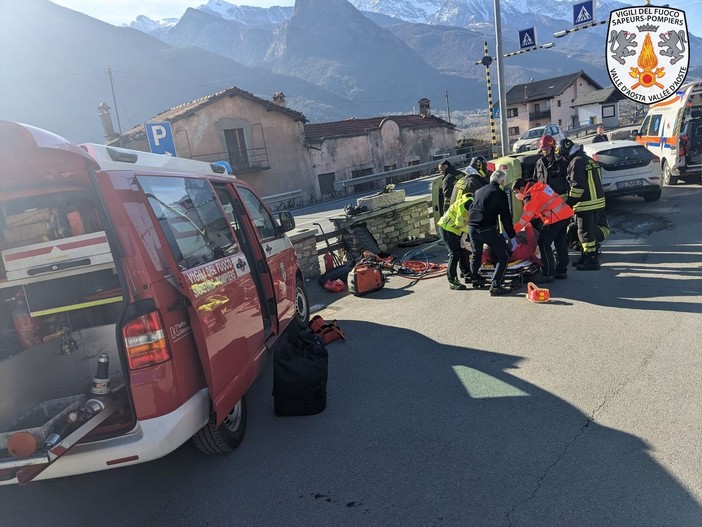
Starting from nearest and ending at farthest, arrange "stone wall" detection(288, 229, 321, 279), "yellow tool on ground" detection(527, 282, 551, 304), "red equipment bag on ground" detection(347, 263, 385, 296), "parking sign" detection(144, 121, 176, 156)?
"yellow tool on ground" detection(527, 282, 551, 304)
"red equipment bag on ground" detection(347, 263, 385, 296)
"stone wall" detection(288, 229, 321, 279)
"parking sign" detection(144, 121, 176, 156)

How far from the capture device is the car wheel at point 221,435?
11.3 ft

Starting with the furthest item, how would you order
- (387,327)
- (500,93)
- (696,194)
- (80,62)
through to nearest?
1. (80,62)
2. (500,93)
3. (696,194)
4. (387,327)

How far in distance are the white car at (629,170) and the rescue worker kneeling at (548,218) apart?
189 inches

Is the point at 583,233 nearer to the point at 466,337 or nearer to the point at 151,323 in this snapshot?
the point at 466,337

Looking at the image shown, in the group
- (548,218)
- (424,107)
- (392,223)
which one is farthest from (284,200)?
(548,218)

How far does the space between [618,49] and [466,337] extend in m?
6.69

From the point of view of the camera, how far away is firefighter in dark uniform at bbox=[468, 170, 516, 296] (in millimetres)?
6625

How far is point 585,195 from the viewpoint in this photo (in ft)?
23.3

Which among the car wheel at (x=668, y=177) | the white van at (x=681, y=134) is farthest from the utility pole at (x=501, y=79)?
the car wheel at (x=668, y=177)

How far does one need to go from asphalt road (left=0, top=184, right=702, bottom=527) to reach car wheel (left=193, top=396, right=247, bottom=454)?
4.5 inches

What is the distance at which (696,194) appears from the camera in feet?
38.6

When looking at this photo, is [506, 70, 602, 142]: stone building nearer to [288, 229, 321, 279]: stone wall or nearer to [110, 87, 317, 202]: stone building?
[110, 87, 317, 202]: stone building

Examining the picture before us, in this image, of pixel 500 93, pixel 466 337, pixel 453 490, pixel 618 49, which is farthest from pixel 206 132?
pixel 453 490

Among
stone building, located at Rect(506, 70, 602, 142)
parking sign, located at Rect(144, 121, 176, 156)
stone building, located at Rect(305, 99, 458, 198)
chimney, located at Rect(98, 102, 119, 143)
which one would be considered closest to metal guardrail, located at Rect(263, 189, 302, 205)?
stone building, located at Rect(305, 99, 458, 198)
